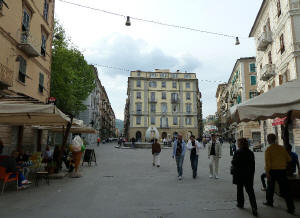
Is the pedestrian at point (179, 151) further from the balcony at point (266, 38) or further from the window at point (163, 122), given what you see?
the window at point (163, 122)

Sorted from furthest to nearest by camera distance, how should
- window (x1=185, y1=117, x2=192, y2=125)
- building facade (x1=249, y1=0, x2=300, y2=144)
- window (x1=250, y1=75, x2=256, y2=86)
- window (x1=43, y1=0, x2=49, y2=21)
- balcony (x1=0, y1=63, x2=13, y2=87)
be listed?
A: window (x1=185, y1=117, x2=192, y2=125), window (x1=250, y1=75, x2=256, y2=86), window (x1=43, y1=0, x2=49, y2=21), building facade (x1=249, y1=0, x2=300, y2=144), balcony (x1=0, y1=63, x2=13, y2=87)

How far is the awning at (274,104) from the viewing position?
469 centimetres

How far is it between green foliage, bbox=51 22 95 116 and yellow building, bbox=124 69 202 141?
104ft


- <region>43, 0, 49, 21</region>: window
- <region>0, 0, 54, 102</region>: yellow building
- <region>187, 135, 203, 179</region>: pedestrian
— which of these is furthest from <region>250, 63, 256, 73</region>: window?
<region>187, 135, 203, 179</region>: pedestrian

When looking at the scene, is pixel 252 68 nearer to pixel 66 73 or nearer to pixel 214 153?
pixel 66 73

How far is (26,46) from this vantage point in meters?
14.5

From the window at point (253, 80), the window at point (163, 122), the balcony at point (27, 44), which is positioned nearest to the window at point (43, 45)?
the balcony at point (27, 44)

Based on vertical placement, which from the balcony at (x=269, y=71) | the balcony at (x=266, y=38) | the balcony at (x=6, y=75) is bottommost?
the balcony at (x=6, y=75)

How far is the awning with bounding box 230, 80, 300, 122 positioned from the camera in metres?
4.69

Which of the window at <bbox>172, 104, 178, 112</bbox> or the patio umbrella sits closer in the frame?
the patio umbrella

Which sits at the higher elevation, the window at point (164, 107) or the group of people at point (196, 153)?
the window at point (164, 107)

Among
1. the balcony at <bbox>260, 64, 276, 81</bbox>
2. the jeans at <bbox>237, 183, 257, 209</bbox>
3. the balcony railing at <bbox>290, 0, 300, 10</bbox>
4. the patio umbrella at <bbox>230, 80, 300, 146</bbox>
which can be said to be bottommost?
the jeans at <bbox>237, 183, 257, 209</bbox>

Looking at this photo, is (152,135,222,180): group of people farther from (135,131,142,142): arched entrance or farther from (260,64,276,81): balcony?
(135,131,142,142): arched entrance

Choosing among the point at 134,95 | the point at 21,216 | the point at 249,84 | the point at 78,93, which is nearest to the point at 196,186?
the point at 21,216
